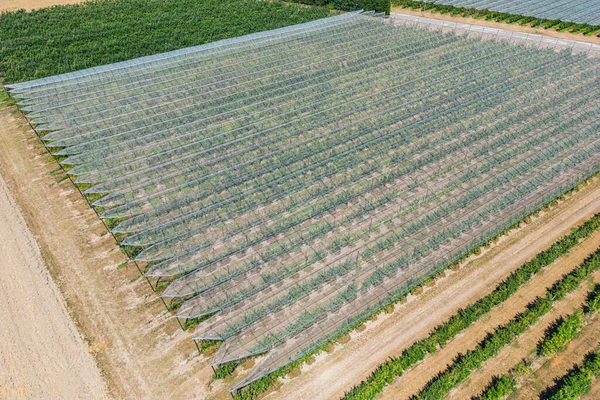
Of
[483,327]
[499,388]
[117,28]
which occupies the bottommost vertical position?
[499,388]

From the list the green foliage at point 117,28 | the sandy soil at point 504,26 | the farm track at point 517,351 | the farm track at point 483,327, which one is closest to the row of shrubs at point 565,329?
the farm track at point 517,351

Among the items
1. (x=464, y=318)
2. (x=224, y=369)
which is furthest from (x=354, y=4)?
(x=224, y=369)

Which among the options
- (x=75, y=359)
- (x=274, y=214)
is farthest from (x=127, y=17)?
(x=75, y=359)

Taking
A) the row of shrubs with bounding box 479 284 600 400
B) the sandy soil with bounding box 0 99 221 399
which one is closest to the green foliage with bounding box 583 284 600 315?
the row of shrubs with bounding box 479 284 600 400

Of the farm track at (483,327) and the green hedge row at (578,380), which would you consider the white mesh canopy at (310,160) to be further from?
the green hedge row at (578,380)

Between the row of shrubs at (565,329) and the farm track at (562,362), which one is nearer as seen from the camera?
the farm track at (562,362)

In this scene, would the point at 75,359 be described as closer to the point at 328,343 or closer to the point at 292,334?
the point at 292,334

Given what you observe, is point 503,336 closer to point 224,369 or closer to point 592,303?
point 592,303
